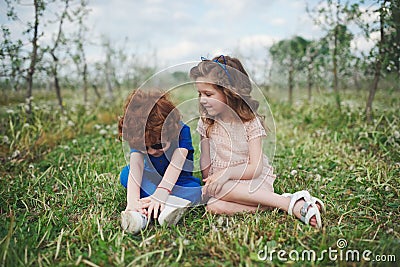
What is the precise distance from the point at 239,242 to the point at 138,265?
491 mm

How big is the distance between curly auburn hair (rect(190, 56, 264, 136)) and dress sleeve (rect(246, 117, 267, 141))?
4cm

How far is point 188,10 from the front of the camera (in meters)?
4.98

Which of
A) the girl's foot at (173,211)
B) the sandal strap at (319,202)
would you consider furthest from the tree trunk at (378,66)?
the girl's foot at (173,211)

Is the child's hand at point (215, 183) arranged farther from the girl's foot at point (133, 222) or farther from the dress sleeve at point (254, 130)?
the girl's foot at point (133, 222)

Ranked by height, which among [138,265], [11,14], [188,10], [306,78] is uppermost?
[188,10]

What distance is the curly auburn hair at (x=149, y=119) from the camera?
2.13 metres

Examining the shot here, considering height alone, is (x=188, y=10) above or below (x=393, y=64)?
above

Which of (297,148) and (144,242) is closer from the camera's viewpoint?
(144,242)

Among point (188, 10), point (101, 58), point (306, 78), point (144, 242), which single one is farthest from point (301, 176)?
point (101, 58)

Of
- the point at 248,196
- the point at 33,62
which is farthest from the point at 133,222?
the point at 33,62

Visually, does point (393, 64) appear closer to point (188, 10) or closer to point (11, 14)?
point (188, 10)

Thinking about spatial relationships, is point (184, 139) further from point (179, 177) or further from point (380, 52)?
point (380, 52)

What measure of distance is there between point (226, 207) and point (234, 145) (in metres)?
0.42

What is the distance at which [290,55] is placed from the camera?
253 inches
